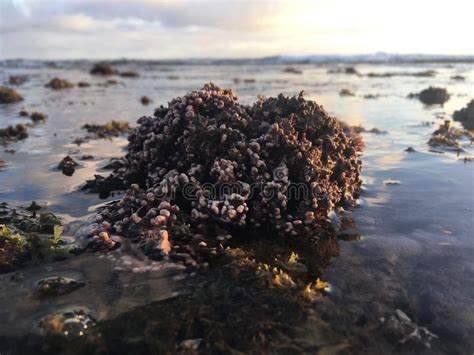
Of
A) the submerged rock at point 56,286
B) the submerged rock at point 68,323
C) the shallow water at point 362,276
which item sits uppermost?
the submerged rock at point 68,323

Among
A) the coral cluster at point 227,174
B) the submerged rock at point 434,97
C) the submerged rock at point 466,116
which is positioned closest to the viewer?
the coral cluster at point 227,174

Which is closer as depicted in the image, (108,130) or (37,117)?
(108,130)

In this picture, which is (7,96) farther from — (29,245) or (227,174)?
(227,174)

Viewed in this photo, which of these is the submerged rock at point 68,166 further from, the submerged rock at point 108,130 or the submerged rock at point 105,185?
the submerged rock at point 108,130

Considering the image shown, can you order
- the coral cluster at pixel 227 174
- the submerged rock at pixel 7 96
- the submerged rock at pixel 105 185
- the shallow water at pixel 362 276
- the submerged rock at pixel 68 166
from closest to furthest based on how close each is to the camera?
the shallow water at pixel 362 276
the coral cluster at pixel 227 174
the submerged rock at pixel 105 185
the submerged rock at pixel 68 166
the submerged rock at pixel 7 96

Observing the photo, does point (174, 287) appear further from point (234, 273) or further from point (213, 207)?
point (213, 207)

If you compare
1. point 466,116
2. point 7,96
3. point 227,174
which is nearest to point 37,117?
point 7,96

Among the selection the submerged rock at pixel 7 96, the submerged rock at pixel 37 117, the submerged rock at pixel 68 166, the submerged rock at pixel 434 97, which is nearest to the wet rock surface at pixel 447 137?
the submerged rock at pixel 68 166

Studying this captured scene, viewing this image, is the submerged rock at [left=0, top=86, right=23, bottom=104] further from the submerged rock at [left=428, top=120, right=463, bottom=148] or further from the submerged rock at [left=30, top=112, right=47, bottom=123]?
the submerged rock at [left=428, top=120, right=463, bottom=148]

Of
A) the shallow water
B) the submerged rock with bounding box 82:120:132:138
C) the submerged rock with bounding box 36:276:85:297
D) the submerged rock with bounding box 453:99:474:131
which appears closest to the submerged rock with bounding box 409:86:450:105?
the submerged rock with bounding box 453:99:474:131
